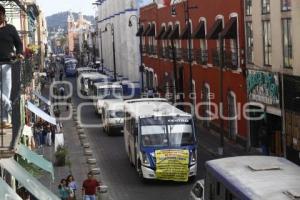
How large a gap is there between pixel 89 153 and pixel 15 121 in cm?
2624

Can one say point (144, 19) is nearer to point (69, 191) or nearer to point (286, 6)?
point (286, 6)

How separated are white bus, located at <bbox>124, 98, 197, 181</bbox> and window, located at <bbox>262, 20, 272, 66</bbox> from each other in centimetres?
716

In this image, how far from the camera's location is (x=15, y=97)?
10.1m

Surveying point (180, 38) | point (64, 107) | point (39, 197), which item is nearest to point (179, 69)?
point (180, 38)

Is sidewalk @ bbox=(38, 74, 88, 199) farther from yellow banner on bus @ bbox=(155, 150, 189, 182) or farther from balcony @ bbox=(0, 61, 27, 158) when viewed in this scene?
balcony @ bbox=(0, 61, 27, 158)

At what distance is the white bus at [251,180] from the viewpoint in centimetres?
1323

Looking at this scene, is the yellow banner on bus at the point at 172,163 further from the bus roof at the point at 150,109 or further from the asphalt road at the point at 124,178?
the bus roof at the point at 150,109

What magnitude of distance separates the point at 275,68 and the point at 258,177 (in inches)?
730

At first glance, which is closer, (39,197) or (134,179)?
(39,197)

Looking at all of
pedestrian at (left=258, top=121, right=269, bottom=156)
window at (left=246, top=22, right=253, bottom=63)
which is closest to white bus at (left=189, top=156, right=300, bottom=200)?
pedestrian at (left=258, top=121, right=269, bottom=156)

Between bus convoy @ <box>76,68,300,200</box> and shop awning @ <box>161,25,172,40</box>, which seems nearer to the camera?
bus convoy @ <box>76,68,300,200</box>

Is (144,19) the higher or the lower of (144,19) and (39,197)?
the higher

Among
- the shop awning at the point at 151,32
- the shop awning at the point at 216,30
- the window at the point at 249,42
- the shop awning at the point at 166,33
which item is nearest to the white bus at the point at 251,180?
the window at the point at 249,42

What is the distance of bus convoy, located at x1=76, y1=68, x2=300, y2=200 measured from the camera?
14.0 metres
